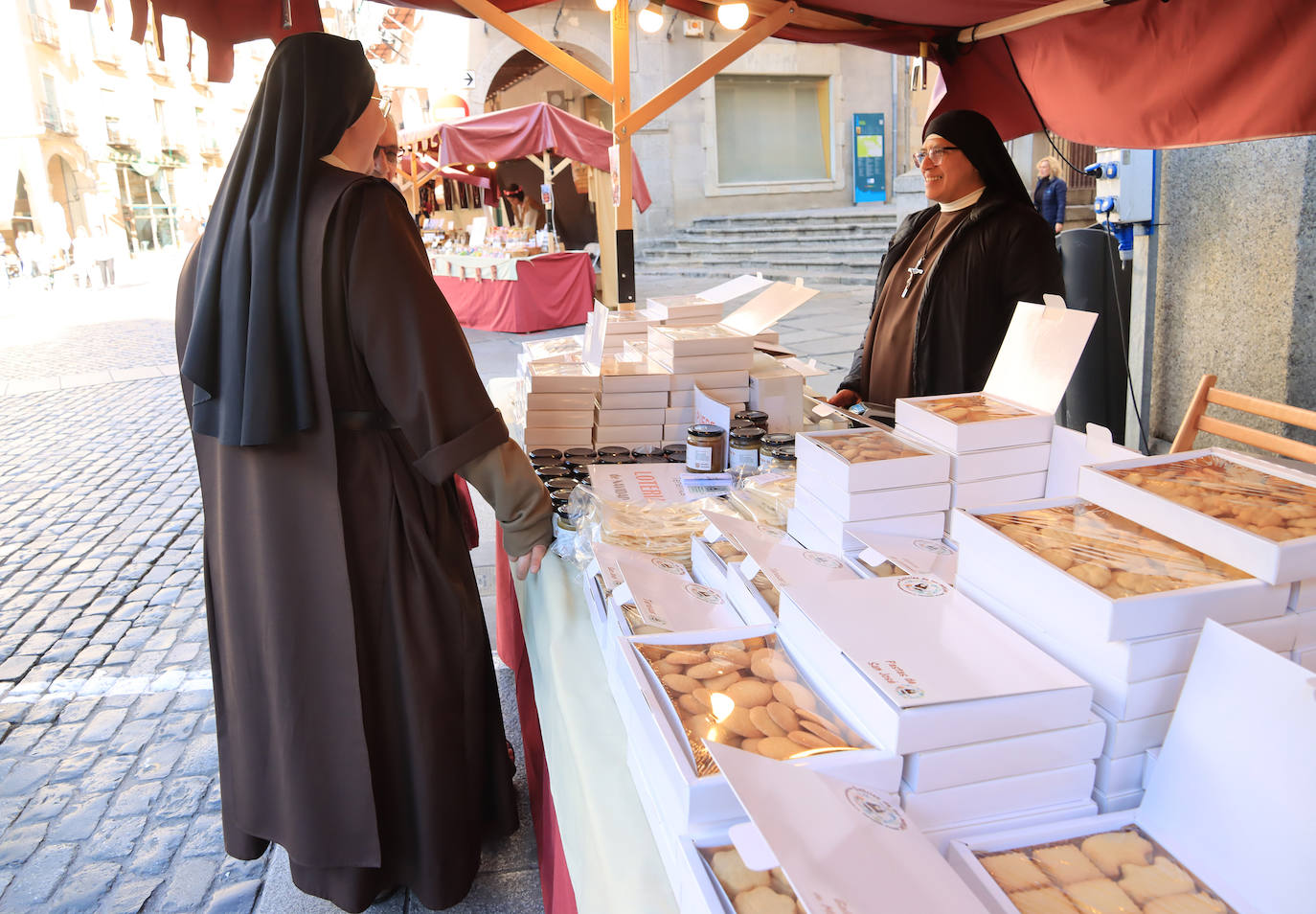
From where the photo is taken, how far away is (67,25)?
29688mm

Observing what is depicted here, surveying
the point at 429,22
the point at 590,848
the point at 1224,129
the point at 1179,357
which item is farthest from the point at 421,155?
the point at 590,848

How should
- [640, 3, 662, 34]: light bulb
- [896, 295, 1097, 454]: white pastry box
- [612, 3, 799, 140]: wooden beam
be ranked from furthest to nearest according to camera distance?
[640, 3, 662, 34]: light bulb → [612, 3, 799, 140]: wooden beam → [896, 295, 1097, 454]: white pastry box

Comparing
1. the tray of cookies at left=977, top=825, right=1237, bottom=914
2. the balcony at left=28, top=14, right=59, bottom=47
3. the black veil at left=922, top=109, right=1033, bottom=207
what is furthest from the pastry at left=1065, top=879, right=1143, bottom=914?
the balcony at left=28, top=14, right=59, bottom=47

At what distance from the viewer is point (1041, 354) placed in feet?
5.74

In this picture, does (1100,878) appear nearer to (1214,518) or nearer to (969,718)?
(969,718)

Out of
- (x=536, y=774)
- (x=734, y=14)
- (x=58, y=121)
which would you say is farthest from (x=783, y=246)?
(x=58, y=121)

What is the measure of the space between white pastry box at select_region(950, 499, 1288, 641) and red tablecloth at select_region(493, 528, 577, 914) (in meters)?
0.75

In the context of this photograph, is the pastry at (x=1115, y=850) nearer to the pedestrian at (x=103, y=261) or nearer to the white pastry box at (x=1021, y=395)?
the white pastry box at (x=1021, y=395)

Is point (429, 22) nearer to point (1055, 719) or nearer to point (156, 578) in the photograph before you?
point (156, 578)

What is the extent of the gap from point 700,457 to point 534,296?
364 inches

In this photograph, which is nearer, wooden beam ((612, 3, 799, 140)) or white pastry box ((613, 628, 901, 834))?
white pastry box ((613, 628, 901, 834))

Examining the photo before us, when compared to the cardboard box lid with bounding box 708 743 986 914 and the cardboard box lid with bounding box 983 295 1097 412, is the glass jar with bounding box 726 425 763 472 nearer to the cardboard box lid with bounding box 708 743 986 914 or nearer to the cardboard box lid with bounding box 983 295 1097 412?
the cardboard box lid with bounding box 983 295 1097 412

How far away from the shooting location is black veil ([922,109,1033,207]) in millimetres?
2938

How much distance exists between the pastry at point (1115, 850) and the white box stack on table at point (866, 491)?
0.67 m
